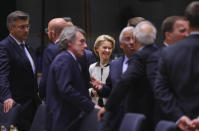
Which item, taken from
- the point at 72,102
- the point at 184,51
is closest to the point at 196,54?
the point at 184,51

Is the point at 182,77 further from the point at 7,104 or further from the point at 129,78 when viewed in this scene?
the point at 7,104

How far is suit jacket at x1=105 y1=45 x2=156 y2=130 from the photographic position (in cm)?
381

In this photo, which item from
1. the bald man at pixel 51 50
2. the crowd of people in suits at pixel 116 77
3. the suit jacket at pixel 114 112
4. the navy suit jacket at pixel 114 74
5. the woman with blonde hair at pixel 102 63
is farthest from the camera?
the woman with blonde hair at pixel 102 63

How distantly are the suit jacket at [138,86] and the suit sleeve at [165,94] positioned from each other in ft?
0.64

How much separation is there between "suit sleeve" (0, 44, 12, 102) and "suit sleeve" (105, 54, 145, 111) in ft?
4.43

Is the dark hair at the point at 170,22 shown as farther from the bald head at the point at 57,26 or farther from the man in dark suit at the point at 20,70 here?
the man in dark suit at the point at 20,70

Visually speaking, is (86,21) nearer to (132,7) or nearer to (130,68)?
(132,7)

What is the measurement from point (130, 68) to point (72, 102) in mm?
582

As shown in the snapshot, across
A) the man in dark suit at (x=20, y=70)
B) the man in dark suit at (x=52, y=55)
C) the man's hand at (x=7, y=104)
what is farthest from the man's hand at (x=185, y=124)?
the man in dark suit at (x=20, y=70)

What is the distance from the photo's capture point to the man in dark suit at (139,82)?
3.82m

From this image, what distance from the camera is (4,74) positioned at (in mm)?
5023

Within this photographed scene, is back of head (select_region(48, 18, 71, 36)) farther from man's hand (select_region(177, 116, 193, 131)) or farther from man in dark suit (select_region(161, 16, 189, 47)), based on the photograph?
man's hand (select_region(177, 116, 193, 131))

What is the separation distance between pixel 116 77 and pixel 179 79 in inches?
45.3

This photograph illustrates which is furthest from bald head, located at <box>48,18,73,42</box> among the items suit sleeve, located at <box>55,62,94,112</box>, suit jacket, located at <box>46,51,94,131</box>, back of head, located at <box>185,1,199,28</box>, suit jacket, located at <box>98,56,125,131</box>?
back of head, located at <box>185,1,199,28</box>
